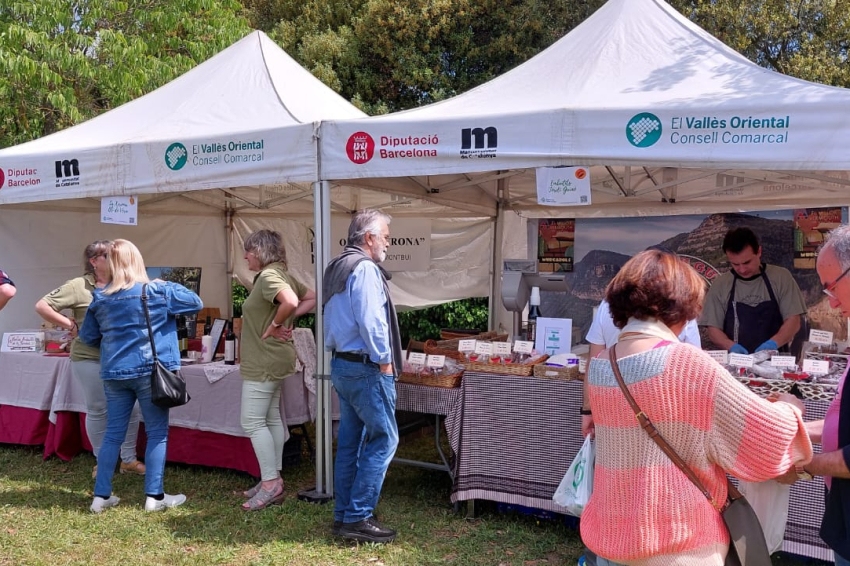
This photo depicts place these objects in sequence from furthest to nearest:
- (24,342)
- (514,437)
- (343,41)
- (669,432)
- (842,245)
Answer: (343,41) → (24,342) → (514,437) → (842,245) → (669,432)

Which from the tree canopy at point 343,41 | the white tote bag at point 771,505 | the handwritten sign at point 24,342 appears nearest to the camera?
the white tote bag at point 771,505

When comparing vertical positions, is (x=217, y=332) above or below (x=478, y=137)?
below

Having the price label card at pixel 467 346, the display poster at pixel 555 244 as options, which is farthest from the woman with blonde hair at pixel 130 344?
the display poster at pixel 555 244

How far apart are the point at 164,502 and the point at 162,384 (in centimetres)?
80

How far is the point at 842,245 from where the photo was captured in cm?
177

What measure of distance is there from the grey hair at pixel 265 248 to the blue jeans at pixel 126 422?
34.6 inches

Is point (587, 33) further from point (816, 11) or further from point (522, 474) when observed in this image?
point (816, 11)

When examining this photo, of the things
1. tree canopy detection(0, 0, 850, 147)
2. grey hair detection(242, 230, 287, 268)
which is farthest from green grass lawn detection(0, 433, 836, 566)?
tree canopy detection(0, 0, 850, 147)

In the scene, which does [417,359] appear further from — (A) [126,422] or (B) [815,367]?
(B) [815,367]

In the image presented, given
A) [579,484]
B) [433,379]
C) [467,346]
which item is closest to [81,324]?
[433,379]

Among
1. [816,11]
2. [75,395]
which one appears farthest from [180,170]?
[816,11]

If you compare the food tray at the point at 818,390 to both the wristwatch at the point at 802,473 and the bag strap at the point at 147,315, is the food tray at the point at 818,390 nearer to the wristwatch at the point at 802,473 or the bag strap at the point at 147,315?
the wristwatch at the point at 802,473

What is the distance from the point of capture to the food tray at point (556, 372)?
12.5ft

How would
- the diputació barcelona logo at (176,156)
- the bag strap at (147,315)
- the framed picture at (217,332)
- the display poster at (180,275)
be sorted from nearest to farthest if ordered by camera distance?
the bag strap at (147,315) → the diputació barcelona logo at (176,156) → the framed picture at (217,332) → the display poster at (180,275)
